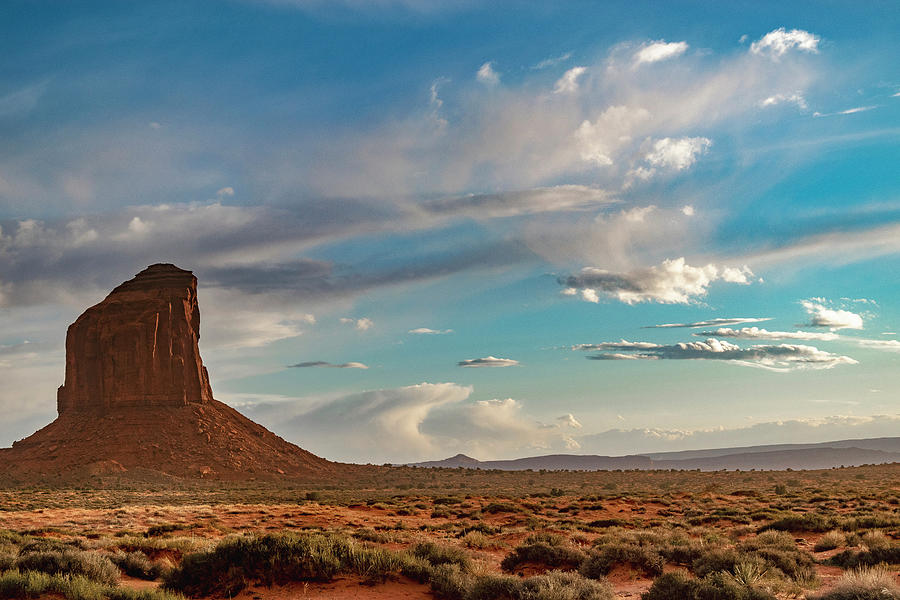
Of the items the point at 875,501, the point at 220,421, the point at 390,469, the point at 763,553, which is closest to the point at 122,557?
the point at 763,553

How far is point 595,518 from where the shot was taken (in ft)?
90.0

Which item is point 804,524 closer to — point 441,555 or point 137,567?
point 441,555

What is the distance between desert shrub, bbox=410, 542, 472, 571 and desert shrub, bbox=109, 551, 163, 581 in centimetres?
564

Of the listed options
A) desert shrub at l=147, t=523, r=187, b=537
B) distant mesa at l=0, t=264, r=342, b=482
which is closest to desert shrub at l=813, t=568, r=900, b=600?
desert shrub at l=147, t=523, r=187, b=537

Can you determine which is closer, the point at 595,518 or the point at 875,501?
the point at 595,518

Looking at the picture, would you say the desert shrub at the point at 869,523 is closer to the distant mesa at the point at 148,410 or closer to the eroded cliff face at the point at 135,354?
the distant mesa at the point at 148,410

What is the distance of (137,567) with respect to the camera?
571 inches

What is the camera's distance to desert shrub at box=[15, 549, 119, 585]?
11.8 meters

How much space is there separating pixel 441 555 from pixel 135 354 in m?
86.3

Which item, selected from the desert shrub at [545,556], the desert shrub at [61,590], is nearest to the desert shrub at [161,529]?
the desert shrub at [61,590]

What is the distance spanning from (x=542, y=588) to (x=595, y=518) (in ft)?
62.3

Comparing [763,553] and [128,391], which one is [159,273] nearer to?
[128,391]

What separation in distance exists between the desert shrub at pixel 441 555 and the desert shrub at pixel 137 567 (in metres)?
5.64

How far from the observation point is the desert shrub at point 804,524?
2091 centimetres
